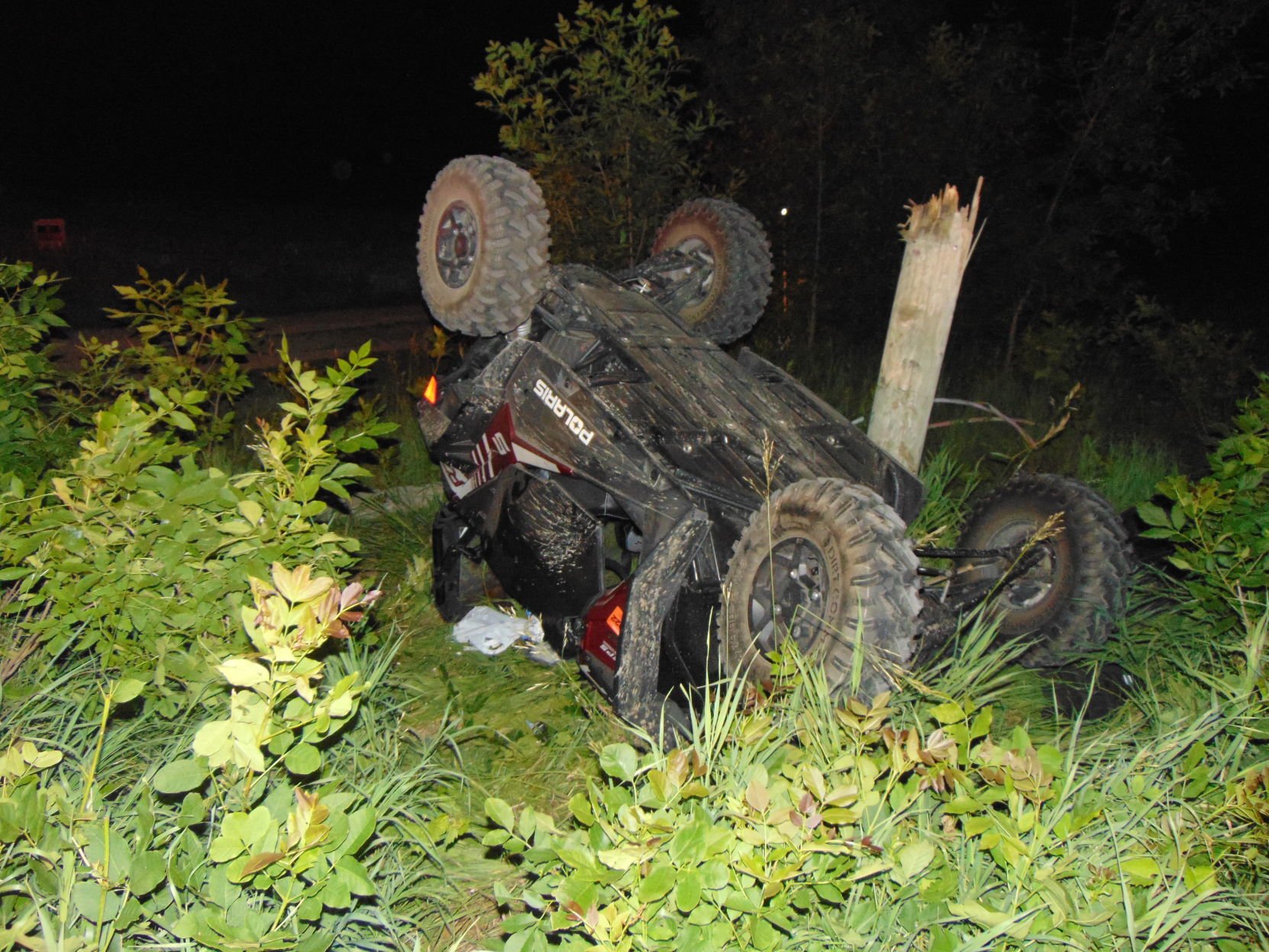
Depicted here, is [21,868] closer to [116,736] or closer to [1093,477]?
[116,736]

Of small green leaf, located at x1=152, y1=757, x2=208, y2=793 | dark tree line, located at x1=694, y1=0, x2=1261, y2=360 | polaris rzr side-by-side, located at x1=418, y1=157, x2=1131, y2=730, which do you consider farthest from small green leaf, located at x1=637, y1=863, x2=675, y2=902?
dark tree line, located at x1=694, y1=0, x2=1261, y2=360

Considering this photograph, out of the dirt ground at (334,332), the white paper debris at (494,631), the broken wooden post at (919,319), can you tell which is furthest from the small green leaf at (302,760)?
the dirt ground at (334,332)

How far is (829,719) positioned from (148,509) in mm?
2003

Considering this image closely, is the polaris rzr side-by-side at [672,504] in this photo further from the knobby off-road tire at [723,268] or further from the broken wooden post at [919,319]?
the broken wooden post at [919,319]

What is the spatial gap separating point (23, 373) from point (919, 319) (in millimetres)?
3865

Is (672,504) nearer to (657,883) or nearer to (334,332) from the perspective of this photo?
(657,883)

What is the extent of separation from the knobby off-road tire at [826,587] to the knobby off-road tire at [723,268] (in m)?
2.03

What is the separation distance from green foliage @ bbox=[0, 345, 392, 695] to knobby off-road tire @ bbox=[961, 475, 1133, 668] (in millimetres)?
2606

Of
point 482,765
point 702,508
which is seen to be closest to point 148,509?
point 482,765

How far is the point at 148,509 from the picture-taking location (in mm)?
2602

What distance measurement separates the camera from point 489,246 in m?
4.04

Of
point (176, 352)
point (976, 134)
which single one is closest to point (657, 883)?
point (176, 352)

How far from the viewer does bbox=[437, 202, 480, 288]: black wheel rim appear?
4.20m

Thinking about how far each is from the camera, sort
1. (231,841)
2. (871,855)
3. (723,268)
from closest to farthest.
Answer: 1. (231,841)
2. (871,855)
3. (723,268)
